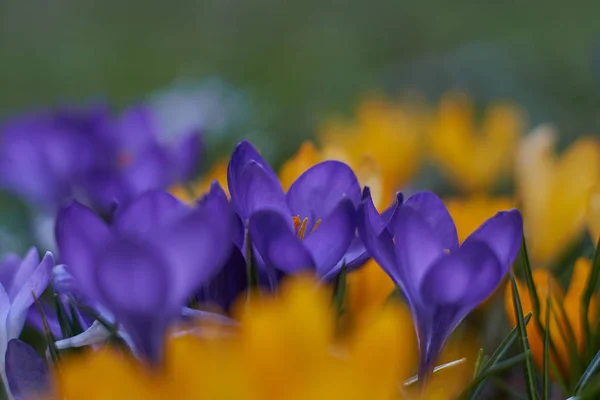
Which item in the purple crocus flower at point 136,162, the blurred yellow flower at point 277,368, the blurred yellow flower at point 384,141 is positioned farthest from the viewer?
the blurred yellow flower at point 384,141

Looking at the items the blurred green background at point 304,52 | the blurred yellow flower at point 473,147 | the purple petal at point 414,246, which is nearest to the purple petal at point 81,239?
the purple petal at point 414,246

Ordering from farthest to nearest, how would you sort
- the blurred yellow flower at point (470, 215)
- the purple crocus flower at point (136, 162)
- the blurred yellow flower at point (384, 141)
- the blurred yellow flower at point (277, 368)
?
the blurred yellow flower at point (384, 141) → the purple crocus flower at point (136, 162) → the blurred yellow flower at point (470, 215) → the blurred yellow flower at point (277, 368)

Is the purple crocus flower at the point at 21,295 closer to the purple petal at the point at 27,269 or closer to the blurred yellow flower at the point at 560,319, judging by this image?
the purple petal at the point at 27,269

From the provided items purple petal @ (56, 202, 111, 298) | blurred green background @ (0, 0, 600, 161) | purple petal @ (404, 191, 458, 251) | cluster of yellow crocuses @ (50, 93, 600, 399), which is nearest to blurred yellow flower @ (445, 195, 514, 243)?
cluster of yellow crocuses @ (50, 93, 600, 399)

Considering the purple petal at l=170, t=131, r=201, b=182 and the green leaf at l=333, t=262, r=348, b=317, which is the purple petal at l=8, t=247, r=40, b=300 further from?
the purple petal at l=170, t=131, r=201, b=182

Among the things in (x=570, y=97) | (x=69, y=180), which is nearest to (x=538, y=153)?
(x=69, y=180)

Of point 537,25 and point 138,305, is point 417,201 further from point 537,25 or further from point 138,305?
point 537,25

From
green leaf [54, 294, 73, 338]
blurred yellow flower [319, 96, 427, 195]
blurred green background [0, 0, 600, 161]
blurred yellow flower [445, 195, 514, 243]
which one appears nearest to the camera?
green leaf [54, 294, 73, 338]

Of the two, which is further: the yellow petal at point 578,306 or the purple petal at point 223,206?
the yellow petal at point 578,306
